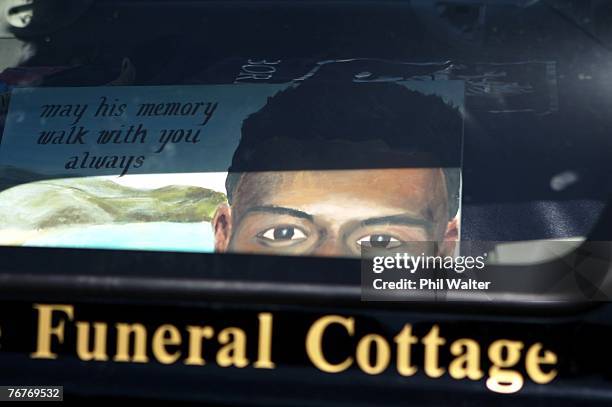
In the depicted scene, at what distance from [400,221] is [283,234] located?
238mm

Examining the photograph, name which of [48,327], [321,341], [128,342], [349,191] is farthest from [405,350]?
[48,327]

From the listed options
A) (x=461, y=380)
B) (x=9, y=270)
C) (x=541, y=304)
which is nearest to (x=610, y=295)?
(x=541, y=304)

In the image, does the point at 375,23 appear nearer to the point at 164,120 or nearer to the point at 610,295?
the point at 164,120

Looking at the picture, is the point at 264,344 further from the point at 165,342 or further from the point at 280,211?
the point at 280,211

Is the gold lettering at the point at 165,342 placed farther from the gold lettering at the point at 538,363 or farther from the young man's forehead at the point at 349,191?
the gold lettering at the point at 538,363

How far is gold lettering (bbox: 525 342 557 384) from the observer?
184 cm

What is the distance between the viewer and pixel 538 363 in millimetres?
1845

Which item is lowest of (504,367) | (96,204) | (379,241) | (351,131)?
(504,367)

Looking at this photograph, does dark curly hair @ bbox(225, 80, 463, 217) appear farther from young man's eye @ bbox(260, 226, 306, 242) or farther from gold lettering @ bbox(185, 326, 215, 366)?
gold lettering @ bbox(185, 326, 215, 366)

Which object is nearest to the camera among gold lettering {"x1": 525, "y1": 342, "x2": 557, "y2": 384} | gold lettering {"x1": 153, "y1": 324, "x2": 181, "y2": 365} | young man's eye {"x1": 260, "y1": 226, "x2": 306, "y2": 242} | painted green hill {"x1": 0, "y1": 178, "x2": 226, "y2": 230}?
gold lettering {"x1": 525, "y1": 342, "x2": 557, "y2": 384}

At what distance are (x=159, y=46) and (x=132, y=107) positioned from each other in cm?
26

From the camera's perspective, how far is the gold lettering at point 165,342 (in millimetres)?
1954

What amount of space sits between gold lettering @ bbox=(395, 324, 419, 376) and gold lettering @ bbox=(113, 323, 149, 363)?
19.1 inches

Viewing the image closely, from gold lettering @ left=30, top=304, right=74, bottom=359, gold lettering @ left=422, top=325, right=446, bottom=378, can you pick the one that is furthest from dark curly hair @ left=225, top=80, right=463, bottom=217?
gold lettering @ left=30, top=304, right=74, bottom=359
